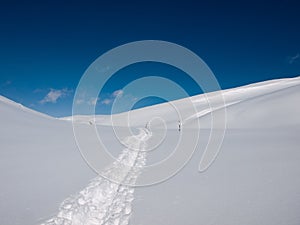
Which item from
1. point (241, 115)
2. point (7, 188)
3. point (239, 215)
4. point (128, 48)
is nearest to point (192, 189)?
point (239, 215)

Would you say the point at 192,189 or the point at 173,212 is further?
the point at 192,189

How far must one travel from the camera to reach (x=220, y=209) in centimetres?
517

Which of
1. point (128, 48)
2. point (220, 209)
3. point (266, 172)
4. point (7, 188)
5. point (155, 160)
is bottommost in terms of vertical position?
point (7, 188)

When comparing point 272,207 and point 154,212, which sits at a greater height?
point 272,207

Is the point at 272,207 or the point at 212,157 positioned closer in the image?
the point at 272,207

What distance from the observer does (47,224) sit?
184 inches

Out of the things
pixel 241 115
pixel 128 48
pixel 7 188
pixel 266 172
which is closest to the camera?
pixel 7 188

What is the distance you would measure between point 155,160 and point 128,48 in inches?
343

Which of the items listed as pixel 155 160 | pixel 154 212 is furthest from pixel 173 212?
pixel 155 160

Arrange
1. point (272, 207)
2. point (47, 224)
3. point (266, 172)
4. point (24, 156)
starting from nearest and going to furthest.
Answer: point (47, 224) → point (272, 207) → point (266, 172) → point (24, 156)

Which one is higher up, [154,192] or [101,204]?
[154,192]

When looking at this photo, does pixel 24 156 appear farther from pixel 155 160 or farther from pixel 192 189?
pixel 192 189

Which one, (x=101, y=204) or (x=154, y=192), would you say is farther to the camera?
(x=154, y=192)

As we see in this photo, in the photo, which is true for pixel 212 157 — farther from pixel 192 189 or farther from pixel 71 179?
pixel 71 179
